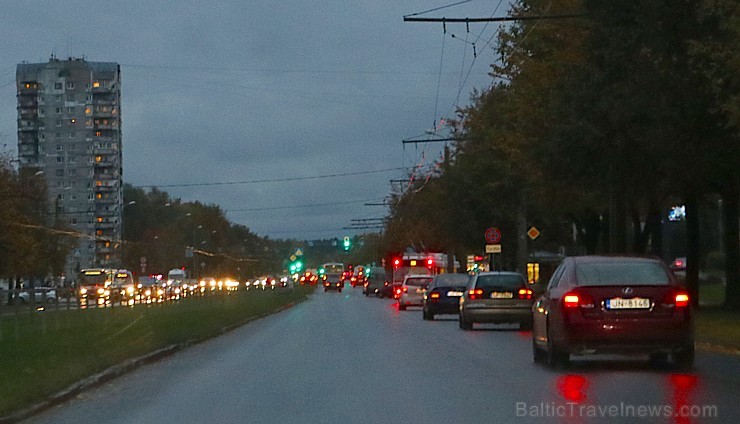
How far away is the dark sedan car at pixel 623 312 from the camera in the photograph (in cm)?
1825

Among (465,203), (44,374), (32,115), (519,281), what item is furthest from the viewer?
(32,115)

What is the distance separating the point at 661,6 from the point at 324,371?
1270cm

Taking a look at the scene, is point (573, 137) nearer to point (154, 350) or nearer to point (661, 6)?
point (661, 6)

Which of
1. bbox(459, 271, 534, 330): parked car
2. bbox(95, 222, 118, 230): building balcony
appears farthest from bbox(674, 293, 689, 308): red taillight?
bbox(95, 222, 118, 230): building balcony

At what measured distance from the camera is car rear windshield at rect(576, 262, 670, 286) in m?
18.6

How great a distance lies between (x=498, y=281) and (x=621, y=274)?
15263 mm

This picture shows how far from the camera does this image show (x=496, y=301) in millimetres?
33688

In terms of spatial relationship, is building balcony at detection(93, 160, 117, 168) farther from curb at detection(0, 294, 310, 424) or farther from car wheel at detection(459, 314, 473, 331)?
curb at detection(0, 294, 310, 424)

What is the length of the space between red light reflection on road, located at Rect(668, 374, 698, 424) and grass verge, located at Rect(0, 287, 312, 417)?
669 centimetres

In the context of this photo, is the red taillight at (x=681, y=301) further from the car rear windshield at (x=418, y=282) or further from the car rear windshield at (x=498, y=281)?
the car rear windshield at (x=418, y=282)

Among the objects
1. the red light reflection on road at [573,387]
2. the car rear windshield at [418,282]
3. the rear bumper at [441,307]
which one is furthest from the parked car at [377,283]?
the red light reflection on road at [573,387]

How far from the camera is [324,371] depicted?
1922 cm

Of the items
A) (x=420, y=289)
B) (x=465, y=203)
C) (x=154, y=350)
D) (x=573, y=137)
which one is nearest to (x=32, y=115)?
(x=465, y=203)

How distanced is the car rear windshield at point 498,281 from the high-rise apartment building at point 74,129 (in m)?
70.1
